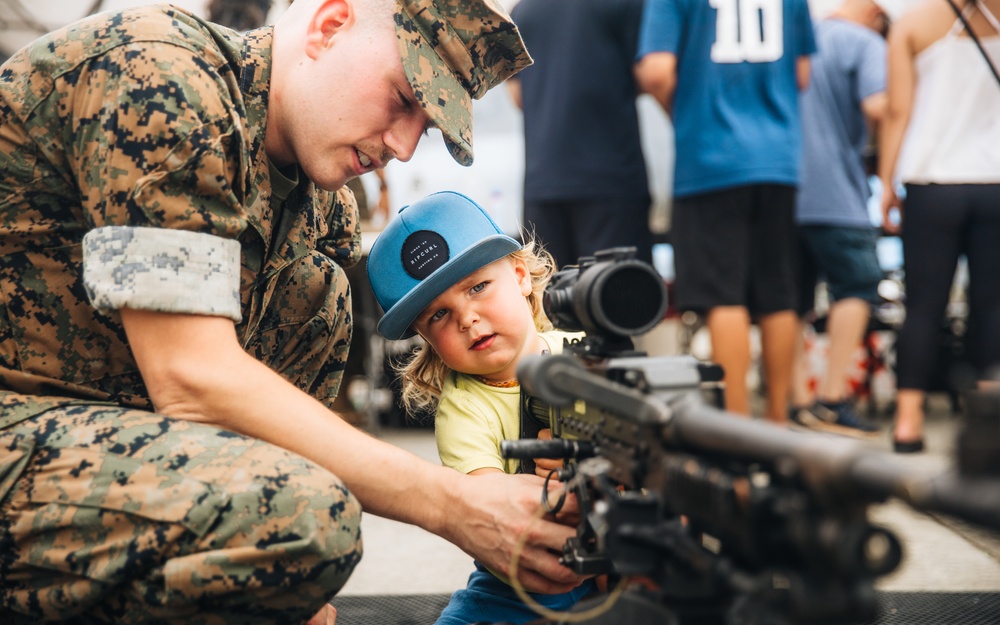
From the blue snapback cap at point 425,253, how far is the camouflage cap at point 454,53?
231mm

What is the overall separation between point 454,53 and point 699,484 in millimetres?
1032

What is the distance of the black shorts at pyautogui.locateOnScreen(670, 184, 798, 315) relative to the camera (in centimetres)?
329

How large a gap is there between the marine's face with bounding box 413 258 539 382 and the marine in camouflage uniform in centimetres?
46

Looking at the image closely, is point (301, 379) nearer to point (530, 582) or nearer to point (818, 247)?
point (530, 582)

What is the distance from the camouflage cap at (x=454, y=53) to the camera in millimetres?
1621

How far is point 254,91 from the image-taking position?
1.72 meters

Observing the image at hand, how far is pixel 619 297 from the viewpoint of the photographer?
1298mm

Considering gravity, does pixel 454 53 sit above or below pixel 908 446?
above

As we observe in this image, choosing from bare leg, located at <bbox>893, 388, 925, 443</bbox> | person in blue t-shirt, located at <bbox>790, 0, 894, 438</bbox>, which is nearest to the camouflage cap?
bare leg, located at <bbox>893, 388, 925, 443</bbox>

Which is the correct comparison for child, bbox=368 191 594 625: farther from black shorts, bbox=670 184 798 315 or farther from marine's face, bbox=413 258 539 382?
black shorts, bbox=670 184 798 315

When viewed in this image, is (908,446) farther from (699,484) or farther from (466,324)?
(699,484)

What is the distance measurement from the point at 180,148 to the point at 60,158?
0.86ft

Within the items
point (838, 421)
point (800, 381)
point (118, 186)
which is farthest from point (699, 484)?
point (800, 381)

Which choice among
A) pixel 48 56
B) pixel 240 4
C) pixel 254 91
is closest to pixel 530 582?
pixel 254 91
